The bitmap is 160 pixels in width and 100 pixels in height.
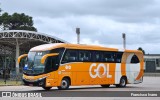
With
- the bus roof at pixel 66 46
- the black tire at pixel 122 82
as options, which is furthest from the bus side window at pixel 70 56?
the black tire at pixel 122 82

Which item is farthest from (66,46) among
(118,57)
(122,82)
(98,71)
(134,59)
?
(134,59)

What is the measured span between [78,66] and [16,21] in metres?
77.8

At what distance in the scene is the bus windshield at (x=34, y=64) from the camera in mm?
26844

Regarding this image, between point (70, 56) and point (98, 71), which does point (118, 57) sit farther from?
point (70, 56)

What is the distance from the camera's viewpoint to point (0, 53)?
77.0 metres

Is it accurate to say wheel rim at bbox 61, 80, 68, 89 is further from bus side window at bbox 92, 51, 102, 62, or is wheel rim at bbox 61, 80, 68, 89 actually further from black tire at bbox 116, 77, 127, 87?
black tire at bbox 116, 77, 127, 87

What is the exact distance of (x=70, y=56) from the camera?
28531mm

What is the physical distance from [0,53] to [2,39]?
14241 millimetres

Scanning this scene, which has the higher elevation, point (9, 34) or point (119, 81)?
point (9, 34)

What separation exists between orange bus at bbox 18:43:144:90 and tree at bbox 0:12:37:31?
238 feet

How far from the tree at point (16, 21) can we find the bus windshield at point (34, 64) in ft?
254

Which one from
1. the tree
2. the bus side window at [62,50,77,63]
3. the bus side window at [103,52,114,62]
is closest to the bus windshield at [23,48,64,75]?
the bus side window at [62,50,77,63]

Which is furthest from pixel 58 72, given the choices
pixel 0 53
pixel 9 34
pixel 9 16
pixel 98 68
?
pixel 9 16

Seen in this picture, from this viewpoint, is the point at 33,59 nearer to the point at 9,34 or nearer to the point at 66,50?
the point at 66,50
